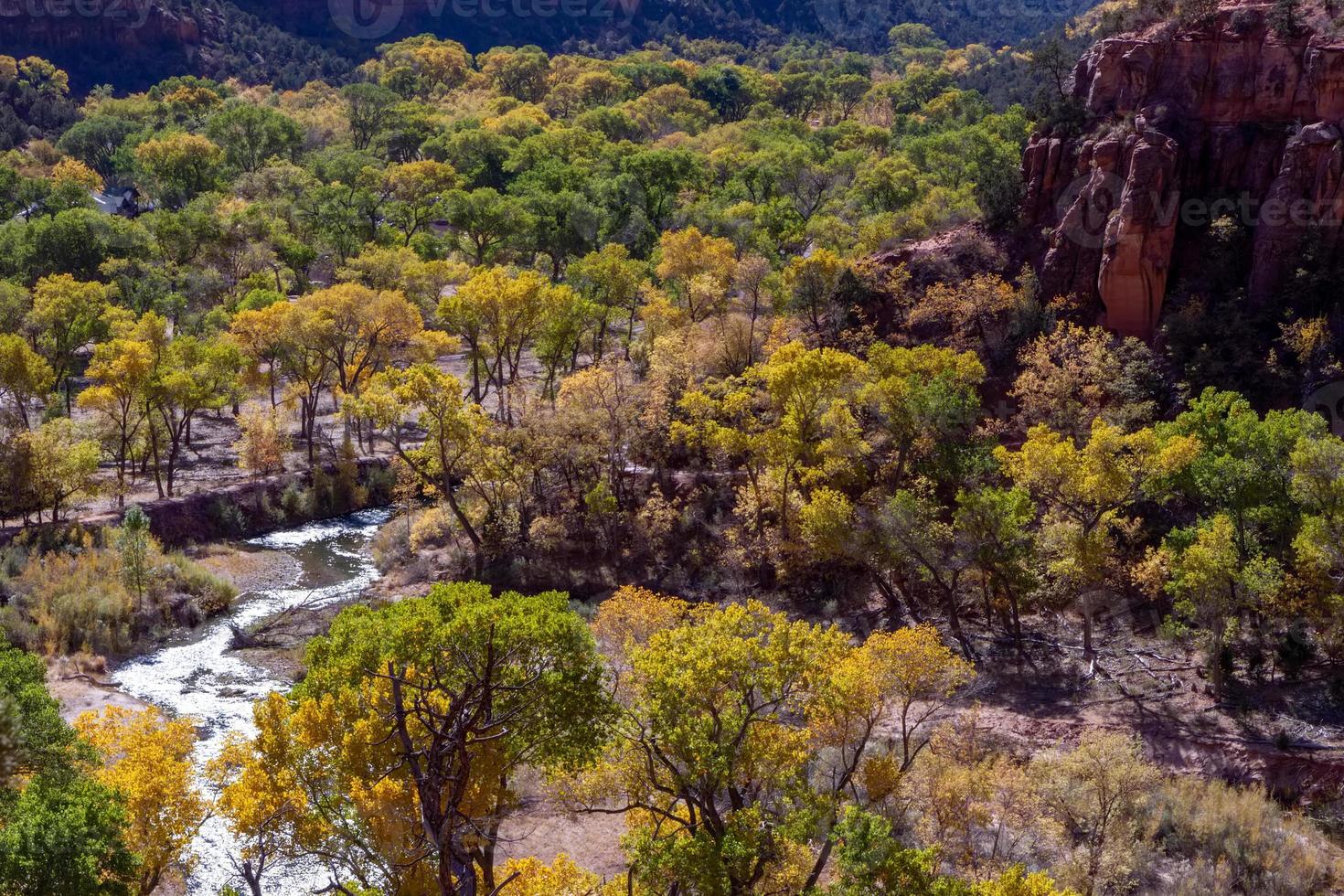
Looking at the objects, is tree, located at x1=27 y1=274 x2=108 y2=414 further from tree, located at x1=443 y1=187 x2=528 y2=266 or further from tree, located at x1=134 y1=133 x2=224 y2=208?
tree, located at x1=134 y1=133 x2=224 y2=208

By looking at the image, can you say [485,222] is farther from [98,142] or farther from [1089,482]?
[98,142]

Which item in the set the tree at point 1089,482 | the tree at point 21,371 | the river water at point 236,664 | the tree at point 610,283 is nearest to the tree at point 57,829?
the river water at point 236,664

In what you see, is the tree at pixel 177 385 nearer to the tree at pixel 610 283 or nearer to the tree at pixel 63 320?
the tree at pixel 63 320

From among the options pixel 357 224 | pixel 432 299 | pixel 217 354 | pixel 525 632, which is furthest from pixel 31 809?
A: pixel 357 224

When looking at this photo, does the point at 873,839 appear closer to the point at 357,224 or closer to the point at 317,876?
the point at 317,876

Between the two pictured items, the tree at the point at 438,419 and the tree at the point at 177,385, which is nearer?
the tree at the point at 438,419

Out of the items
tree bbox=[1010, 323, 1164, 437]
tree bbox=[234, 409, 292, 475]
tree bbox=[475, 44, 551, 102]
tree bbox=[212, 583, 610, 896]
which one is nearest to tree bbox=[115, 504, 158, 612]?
tree bbox=[234, 409, 292, 475]

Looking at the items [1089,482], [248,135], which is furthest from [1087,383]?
[248,135]
